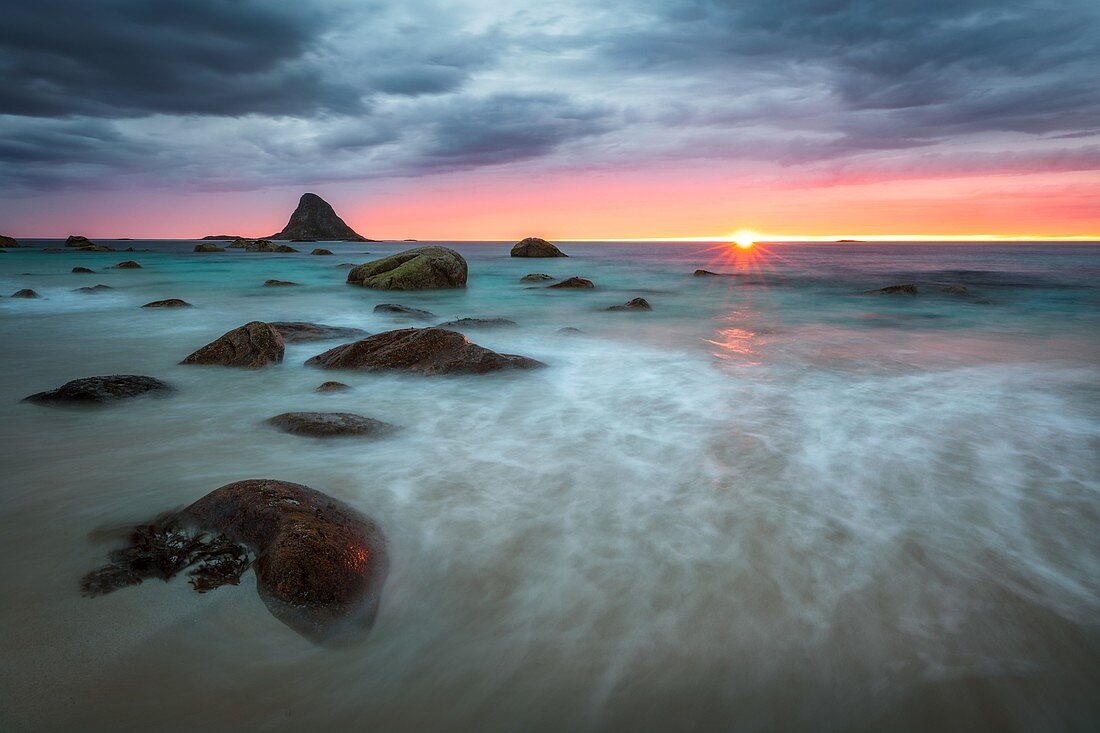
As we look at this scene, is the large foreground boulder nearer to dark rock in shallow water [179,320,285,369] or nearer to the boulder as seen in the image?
dark rock in shallow water [179,320,285,369]

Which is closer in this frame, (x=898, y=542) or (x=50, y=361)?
(x=898, y=542)

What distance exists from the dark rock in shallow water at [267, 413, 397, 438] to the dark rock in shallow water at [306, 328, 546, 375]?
2412 mm

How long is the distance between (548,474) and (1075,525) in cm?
399

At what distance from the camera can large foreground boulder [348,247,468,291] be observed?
23766 millimetres

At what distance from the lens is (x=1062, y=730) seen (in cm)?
233

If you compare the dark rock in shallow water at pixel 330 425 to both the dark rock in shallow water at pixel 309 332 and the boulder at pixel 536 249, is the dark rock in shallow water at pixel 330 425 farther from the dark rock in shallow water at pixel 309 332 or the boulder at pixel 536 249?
the boulder at pixel 536 249

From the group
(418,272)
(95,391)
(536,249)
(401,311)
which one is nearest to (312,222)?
(536,249)

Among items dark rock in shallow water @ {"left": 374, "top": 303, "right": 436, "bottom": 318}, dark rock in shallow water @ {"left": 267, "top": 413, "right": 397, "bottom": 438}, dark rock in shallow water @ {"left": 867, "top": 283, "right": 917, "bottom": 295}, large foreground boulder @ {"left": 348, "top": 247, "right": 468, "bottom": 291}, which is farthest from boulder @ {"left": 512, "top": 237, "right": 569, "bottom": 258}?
dark rock in shallow water @ {"left": 267, "top": 413, "right": 397, "bottom": 438}

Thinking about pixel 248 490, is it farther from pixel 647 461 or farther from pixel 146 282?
pixel 146 282

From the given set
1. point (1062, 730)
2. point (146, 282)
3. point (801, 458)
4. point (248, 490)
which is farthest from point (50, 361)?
point (146, 282)

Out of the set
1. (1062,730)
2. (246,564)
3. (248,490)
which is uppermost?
(248,490)

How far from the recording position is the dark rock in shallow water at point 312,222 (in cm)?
16062

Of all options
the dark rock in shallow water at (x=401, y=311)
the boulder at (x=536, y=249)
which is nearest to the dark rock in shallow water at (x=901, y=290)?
the dark rock in shallow water at (x=401, y=311)

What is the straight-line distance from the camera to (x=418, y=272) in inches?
938
